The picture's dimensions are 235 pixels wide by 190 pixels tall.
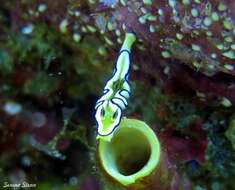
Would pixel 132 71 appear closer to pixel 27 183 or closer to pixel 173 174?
pixel 173 174

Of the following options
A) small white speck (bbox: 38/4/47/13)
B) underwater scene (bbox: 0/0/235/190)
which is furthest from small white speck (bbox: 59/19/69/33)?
small white speck (bbox: 38/4/47/13)

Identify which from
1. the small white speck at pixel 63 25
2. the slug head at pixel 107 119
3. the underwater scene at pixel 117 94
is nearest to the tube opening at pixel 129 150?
the underwater scene at pixel 117 94

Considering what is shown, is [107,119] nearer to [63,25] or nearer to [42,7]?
[63,25]

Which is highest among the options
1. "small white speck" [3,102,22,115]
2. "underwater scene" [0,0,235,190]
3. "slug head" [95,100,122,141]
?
"slug head" [95,100,122,141]

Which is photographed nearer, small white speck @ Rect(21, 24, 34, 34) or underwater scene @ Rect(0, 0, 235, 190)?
underwater scene @ Rect(0, 0, 235, 190)

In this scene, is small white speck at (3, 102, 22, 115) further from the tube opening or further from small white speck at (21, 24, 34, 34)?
the tube opening

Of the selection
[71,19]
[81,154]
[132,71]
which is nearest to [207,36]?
[132,71]

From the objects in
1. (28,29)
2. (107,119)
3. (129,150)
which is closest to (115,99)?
(107,119)

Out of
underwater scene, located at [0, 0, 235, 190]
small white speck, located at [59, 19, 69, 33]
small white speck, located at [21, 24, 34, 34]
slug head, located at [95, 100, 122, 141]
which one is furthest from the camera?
small white speck, located at [21, 24, 34, 34]
